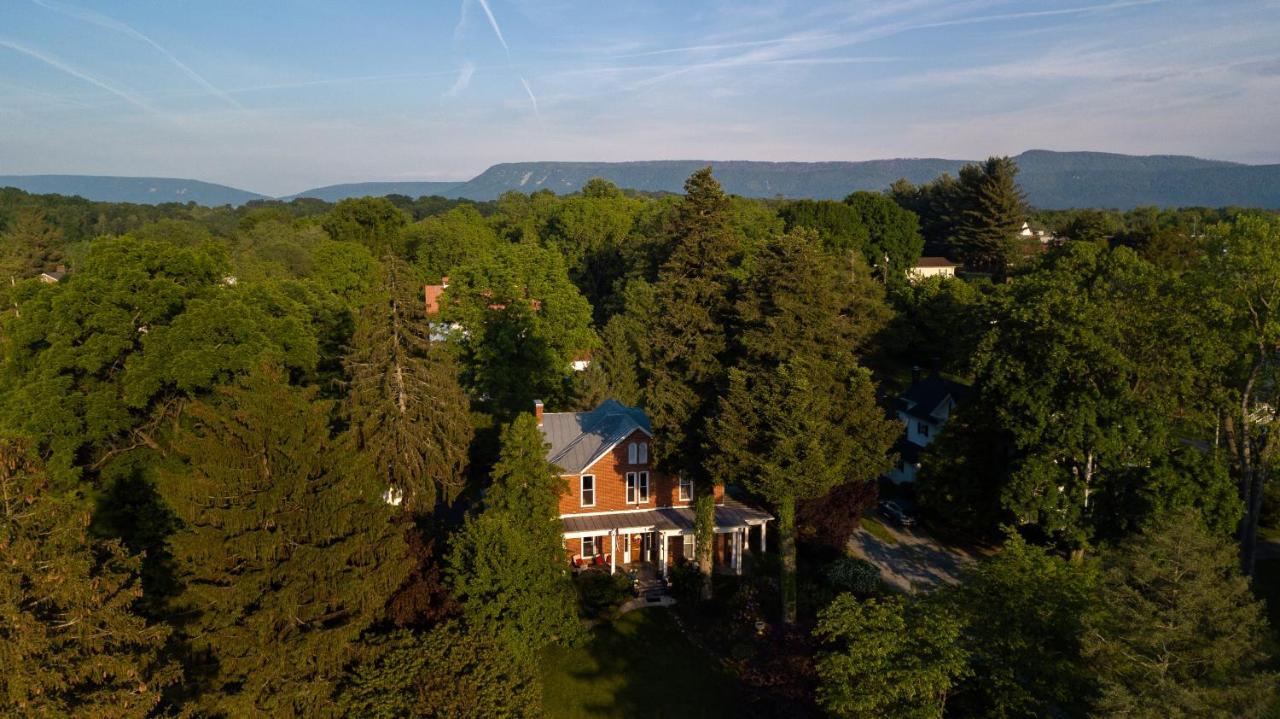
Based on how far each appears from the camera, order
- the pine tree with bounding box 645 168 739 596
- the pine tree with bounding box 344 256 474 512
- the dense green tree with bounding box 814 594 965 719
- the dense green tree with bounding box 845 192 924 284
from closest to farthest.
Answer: the dense green tree with bounding box 814 594 965 719 < the pine tree with bounding box 344 256 474 512 < the pine tree with bounding box 645 168 739 596 < the dense green tree with bounding box 845 192 924 284

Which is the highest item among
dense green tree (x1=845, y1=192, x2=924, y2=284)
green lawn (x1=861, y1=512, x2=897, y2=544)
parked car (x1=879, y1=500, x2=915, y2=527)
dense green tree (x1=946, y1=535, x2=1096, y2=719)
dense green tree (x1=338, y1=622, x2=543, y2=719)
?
dense green tree (x1=845, y1=192, x2=924, y2=284)

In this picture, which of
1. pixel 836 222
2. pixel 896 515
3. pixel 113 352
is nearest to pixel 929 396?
pixel 896 515

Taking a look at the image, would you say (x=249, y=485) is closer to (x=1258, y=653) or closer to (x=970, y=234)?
(x=1258, y=653)

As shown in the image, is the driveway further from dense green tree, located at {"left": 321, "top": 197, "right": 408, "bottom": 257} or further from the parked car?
dense green tree, located at {"left": 321, "top": 197, "right": 408, "bottom": 257}

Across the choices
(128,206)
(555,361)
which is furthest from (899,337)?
(128,206)

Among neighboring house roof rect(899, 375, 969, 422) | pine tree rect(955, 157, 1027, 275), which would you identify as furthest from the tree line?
pine tree rect(955, 157, 1027, 275)

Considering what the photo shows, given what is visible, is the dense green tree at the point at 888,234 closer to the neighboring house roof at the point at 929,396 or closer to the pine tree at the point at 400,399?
the neighboring house roof at the point at 929,396
